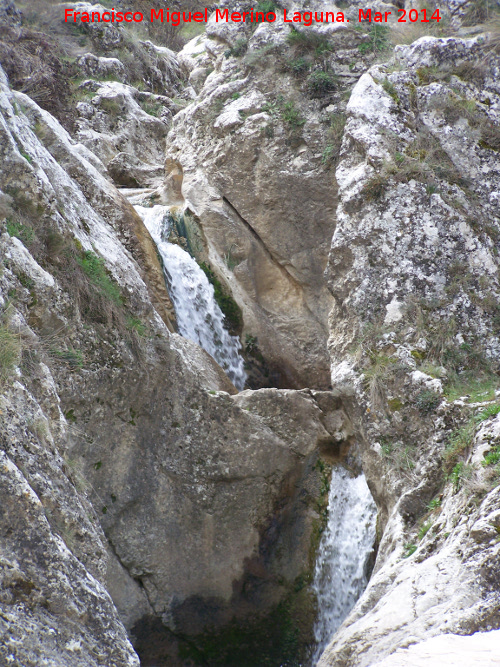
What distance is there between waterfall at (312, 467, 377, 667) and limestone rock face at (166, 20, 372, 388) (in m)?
2.95

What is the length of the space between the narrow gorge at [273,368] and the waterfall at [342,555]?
30 millimetres

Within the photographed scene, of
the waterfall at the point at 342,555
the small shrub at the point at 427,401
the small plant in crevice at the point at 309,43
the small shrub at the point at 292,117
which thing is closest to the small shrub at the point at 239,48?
the small plant in crevice at the point at 309,43

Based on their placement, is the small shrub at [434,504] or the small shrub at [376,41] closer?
the small shrub at [434,504]

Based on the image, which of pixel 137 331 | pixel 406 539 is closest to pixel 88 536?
pixel 406 539

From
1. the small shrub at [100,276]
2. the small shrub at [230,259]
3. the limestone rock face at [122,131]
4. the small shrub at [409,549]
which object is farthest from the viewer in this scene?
the limestone rock face at [122,131]

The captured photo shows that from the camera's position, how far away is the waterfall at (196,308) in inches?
402

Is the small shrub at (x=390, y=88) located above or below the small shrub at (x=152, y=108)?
below

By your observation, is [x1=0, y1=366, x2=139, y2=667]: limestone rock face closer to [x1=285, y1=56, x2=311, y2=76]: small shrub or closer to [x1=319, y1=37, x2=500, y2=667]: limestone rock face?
[x1=319, y1=37, x2=500, y2=667]: limestone rock face

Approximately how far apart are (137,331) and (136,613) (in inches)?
149

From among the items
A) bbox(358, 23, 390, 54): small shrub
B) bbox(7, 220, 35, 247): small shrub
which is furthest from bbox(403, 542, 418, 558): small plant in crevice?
bbox(358, 23, 390, 54): small shrub

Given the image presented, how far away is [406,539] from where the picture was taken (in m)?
5.21

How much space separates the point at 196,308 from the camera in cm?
1043

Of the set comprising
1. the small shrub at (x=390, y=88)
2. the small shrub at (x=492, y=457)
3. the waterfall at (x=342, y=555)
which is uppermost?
the small shrub at (x=390, y=88)

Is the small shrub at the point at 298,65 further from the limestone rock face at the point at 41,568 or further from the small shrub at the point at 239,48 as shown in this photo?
the limestone rock face at the point at 41,568
